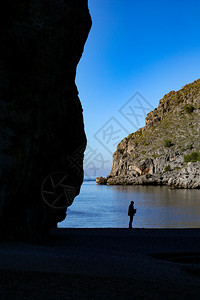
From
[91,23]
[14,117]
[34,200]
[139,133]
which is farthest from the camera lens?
[139,133]

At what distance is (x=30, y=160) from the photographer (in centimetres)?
1127

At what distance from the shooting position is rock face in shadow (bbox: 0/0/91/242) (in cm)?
1050

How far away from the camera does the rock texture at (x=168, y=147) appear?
333 ft

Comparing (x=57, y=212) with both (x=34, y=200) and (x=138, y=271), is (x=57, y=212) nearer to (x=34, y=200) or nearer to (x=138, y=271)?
(x=34, y=200)

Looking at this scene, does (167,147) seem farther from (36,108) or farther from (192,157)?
(36,108)

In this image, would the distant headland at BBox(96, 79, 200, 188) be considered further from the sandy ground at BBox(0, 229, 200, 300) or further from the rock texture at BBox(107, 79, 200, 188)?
the sandy ground at BBox(0, 229, 200, 300)

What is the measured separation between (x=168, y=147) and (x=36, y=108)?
110014 millimetres

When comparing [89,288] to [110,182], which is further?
[110,182]

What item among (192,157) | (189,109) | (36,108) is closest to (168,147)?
(192,157)

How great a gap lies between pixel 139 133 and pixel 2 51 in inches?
5742

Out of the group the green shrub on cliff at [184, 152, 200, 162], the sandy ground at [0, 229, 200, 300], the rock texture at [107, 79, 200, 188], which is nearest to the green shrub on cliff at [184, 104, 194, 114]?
the rock texture at [107, 79, 200, 188]

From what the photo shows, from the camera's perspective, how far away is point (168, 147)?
117m

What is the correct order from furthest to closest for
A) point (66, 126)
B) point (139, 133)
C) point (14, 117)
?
point (139, 133)
point (66, 126)
point (14, 117)

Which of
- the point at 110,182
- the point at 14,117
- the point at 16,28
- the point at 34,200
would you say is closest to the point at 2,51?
the point at 16,28
